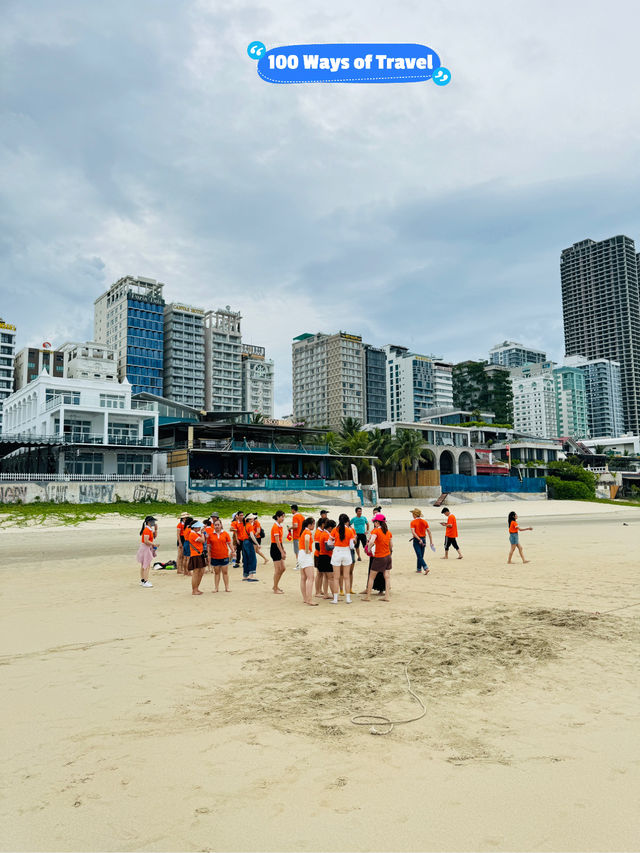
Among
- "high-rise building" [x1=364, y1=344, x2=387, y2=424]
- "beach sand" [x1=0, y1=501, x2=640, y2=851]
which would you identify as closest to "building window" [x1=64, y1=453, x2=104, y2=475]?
"beach sand" [x1=0, y1=501, x2=640, y2=851]

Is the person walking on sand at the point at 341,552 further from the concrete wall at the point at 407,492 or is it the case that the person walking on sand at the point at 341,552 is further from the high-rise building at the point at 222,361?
the high-rise building at the point at 222,361

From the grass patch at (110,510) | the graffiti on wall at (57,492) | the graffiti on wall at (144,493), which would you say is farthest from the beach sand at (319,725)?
the graffiti on wall at (144,493)

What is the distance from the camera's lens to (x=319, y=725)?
538 centimetres

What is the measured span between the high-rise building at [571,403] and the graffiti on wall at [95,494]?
15593 cm

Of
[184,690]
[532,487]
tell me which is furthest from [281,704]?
[532,487]

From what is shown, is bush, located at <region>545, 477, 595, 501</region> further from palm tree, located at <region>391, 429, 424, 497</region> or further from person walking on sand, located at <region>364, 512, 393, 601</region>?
person walking on sand, located at <region>364, 512, 393, 601</region>

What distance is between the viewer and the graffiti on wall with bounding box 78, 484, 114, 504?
133 ft

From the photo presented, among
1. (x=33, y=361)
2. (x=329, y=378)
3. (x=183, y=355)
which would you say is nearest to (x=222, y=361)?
(x=183, y=355)

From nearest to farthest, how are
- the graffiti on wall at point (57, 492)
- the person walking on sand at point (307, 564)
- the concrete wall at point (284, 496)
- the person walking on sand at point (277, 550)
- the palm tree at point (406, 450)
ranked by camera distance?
the person walking on sand at point (307, 564) → the person walking on sand at point (277, 550) → the graffiti on wall at point (57, 492) → the concrete wall at point (284, 496) → the palm tree at point (406, 450)

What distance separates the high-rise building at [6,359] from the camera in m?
101

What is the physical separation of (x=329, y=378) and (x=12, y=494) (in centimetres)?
10954

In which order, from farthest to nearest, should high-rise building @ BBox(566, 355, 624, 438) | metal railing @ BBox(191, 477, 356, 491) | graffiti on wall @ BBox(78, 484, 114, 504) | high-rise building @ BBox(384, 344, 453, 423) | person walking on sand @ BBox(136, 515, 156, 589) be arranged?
high-rise building @ BBox(566, 355, 624, 438)
high-rise building @ BBox(384, 344, 453, 423)
metal railing @ BBox(191, 477, 356, 491)
graffiti on wall @ BBox(78, 484, 114, 504)
person walking on sand @ BBox(136, 515, 156, 589)

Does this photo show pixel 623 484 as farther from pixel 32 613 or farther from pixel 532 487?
pixel 32 613

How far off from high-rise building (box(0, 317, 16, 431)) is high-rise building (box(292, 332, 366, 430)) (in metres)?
65.4
